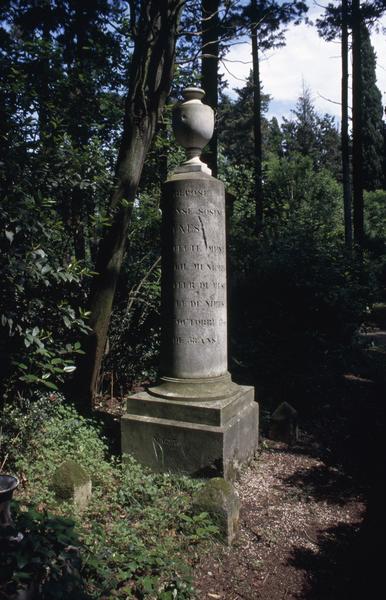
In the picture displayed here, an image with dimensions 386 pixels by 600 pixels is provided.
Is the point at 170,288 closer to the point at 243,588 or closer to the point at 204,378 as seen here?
the point at 204,378

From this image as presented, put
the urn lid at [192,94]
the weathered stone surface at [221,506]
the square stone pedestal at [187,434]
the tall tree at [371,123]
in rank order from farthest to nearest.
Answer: the tall tree at [371,123], the urn lid at [192,94], the square stone pedestal at [187,434], the weathered stone surface at [221,506]

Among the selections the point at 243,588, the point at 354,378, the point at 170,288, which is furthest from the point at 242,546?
the point at 354,378

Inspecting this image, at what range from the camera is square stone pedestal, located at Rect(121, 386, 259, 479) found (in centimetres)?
439

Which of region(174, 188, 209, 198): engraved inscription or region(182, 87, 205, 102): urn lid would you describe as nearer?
region(174, 188, 209, 198): engraved inscription

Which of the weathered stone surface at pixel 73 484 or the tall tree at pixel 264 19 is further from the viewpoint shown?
the tall tree at pixel 264 19

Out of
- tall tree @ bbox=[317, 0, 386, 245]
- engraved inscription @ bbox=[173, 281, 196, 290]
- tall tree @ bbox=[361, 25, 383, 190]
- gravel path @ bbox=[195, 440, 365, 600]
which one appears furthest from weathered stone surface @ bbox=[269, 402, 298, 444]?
tall tree @ bbox=[361, 25, 383, 190]

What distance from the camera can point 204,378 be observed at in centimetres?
489

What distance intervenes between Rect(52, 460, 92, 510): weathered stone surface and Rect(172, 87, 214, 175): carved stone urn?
3119mm

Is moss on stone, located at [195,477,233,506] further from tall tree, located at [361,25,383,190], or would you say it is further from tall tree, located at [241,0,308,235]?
tall tree, located at [361,25,383,190]

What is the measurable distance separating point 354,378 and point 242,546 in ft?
19.9

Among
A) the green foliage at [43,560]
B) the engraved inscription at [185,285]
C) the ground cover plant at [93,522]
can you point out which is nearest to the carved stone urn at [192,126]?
the engraved inscription at [185,285]

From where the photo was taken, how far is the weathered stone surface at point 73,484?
150 inches

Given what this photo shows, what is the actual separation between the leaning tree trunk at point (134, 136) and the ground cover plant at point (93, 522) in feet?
3.72

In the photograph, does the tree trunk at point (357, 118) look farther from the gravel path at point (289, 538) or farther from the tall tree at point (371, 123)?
the tall tree at point (371, 123)
